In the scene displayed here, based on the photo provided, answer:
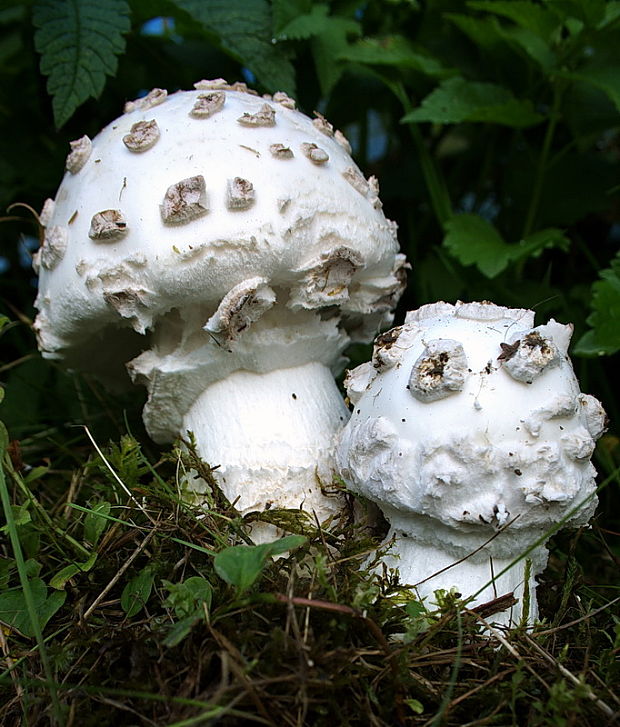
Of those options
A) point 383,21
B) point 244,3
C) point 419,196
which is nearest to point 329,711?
point 244,3

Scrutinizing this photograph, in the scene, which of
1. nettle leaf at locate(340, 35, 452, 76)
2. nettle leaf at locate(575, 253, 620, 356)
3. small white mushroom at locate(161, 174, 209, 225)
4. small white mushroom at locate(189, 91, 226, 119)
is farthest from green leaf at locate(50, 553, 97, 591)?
nettle leaf at locate(340, 35, 452, 76)

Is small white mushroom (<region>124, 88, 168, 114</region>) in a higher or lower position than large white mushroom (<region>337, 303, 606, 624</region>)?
higher

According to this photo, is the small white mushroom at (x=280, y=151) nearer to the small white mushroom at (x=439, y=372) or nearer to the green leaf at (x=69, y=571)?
the small white mushroom at (x=439, y=372)

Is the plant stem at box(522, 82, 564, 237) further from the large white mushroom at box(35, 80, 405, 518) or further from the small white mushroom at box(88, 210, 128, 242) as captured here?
the small white mushroom at box(88, 210, 128, 242)

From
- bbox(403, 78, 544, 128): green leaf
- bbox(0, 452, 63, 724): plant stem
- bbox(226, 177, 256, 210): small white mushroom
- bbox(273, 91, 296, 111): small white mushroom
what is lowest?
bbox(0, 452, 63, 724): plant stem

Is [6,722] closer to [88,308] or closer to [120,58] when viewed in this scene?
[88,308]

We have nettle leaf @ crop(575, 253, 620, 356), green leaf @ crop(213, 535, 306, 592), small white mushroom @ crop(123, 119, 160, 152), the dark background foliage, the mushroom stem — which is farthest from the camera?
the dark background foliage
